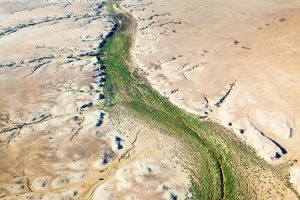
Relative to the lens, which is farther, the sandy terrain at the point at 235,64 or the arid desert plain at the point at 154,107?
the sandy terrain at the point at 235,64

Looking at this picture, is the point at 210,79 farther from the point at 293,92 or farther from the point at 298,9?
the point at 298,9

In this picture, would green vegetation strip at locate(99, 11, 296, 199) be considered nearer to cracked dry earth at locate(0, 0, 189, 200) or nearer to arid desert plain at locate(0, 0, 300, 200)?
arid desert plain at locate(0, 0, 300, 200)

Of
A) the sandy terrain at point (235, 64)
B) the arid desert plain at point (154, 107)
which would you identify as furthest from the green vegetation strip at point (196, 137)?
the sandy terrain at point (235, 64)

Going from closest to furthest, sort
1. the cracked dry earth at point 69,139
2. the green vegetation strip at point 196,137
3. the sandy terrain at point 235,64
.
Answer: the cracked dry earth at point 69,139
the green vegetation strip at point 196,137
the sandy terrain at point 235,64

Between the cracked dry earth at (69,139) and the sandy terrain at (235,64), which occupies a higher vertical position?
the sandy terrain at (235,64)

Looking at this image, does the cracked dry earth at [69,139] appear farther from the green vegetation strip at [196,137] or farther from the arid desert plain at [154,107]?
the green vegetation strip at [196,137]

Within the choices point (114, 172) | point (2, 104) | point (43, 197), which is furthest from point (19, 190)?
point (2, 104)

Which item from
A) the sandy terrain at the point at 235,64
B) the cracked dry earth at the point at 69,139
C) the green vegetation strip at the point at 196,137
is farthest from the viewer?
the sandy terrain at the point at 235,64

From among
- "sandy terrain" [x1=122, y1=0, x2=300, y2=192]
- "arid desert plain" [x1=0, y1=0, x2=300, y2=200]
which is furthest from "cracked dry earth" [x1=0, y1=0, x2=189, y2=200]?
"sandy terrain" [x1=122, y1=0, x2=300, y2=192]
